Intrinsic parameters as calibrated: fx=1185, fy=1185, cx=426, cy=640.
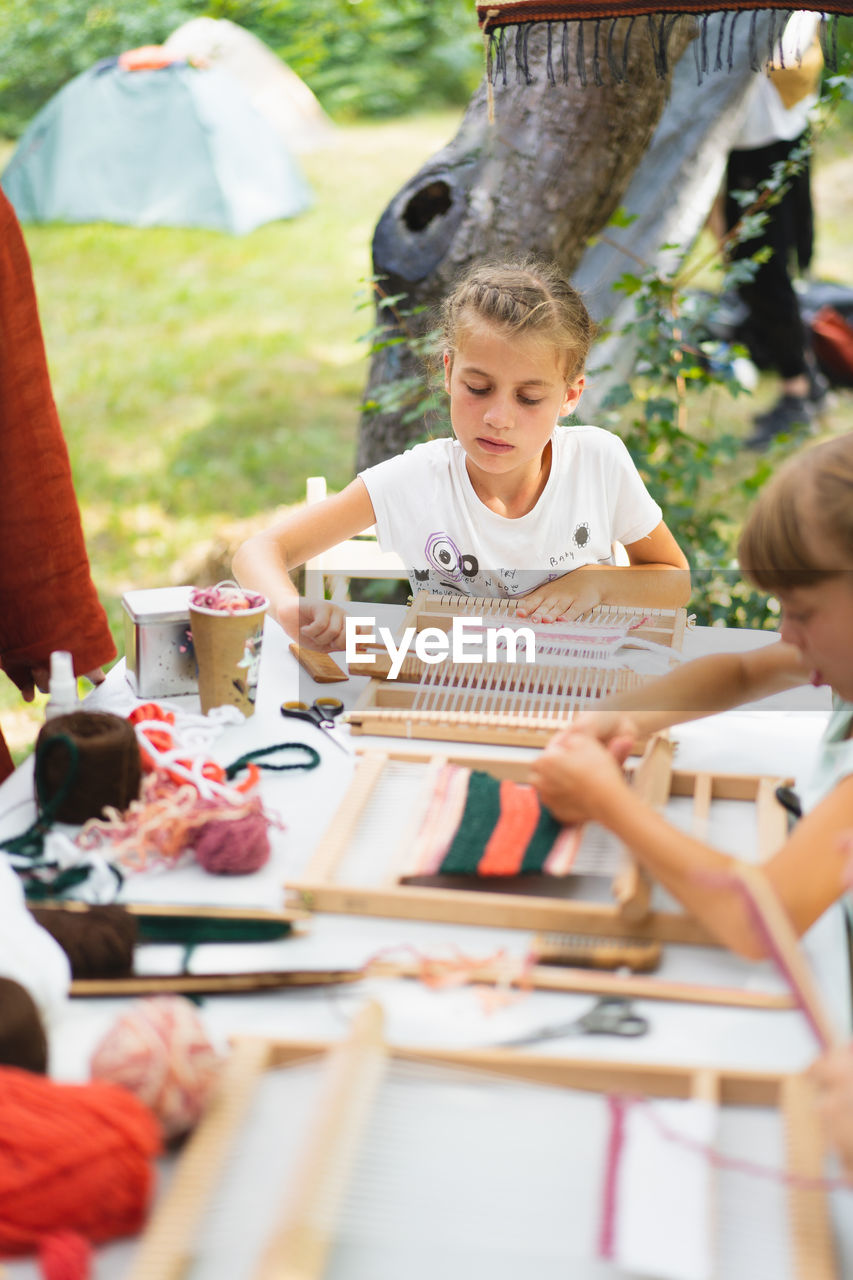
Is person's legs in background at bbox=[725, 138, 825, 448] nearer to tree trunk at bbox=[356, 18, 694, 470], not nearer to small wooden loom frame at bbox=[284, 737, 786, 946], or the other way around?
tree trunk at bbox=[356, 18, 694, 470]

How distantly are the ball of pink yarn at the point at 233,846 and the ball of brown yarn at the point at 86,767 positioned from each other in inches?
5.4

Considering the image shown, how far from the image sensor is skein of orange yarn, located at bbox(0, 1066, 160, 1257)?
2.85ft

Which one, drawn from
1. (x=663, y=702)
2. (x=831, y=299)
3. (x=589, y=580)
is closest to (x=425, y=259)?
(x=589, y=580)

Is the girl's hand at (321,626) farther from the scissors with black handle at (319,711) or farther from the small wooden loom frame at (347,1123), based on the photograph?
the small wooden loom frame at (347,1123)

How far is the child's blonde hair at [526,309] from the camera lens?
7.09ft

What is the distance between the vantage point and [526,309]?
7.09ft

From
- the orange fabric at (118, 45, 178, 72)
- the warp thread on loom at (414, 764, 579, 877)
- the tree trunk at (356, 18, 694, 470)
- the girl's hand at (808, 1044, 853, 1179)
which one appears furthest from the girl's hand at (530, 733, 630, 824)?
the orange fabric at (118, 45, 178, 72)

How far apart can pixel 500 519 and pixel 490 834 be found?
1153 millimetres

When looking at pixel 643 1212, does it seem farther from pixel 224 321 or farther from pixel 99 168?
pixel 99 168

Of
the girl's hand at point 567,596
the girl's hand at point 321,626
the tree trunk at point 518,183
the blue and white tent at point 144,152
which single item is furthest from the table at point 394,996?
the blue and white tent at point 144,152

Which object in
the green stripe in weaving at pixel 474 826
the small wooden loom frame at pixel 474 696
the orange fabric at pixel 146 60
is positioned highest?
the orange fabric at pixel 146 60

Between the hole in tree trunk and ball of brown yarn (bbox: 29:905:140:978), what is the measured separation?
101 inches

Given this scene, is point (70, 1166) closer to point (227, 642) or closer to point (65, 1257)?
point (65, 1257)

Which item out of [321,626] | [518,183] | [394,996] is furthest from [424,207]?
[394,996]
